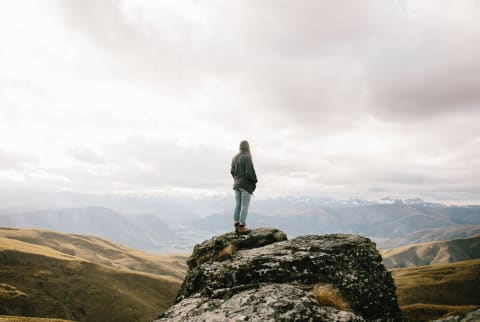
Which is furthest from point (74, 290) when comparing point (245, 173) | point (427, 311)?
point (245, 173)

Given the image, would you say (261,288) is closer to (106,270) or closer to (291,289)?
(291,289)

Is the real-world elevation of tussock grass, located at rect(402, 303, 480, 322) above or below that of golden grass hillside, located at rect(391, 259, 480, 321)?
above

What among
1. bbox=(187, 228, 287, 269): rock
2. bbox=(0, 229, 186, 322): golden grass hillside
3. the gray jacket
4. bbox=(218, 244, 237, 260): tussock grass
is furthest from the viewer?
bbox=(0, 229, 186, 322): golden grass hillside

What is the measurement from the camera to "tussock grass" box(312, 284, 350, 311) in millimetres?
10242

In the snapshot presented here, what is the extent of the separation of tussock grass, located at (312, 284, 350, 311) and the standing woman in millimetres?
6926

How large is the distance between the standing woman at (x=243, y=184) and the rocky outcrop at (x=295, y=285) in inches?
90.5

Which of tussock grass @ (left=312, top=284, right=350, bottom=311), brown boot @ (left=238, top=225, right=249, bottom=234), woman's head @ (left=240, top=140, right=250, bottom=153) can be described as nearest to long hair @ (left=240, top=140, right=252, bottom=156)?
woman's head @ (left=240, top=140, right=250, bottom=153)

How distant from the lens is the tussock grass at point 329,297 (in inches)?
403

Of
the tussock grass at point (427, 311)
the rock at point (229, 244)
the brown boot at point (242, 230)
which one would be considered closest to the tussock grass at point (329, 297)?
the rock at point (229, 244)

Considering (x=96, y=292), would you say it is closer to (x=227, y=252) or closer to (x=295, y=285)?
(x=227, y=252)

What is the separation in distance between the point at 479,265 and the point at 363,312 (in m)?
224

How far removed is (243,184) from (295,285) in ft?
24.3

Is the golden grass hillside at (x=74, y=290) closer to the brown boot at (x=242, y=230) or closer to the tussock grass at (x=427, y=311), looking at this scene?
the tussock grass at (x=427, y=311)

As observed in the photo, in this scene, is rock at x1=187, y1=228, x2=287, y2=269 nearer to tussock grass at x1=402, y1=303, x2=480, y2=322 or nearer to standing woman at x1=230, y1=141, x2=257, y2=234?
standing woman at x1=230, y1=141, x2=257, y2=234
